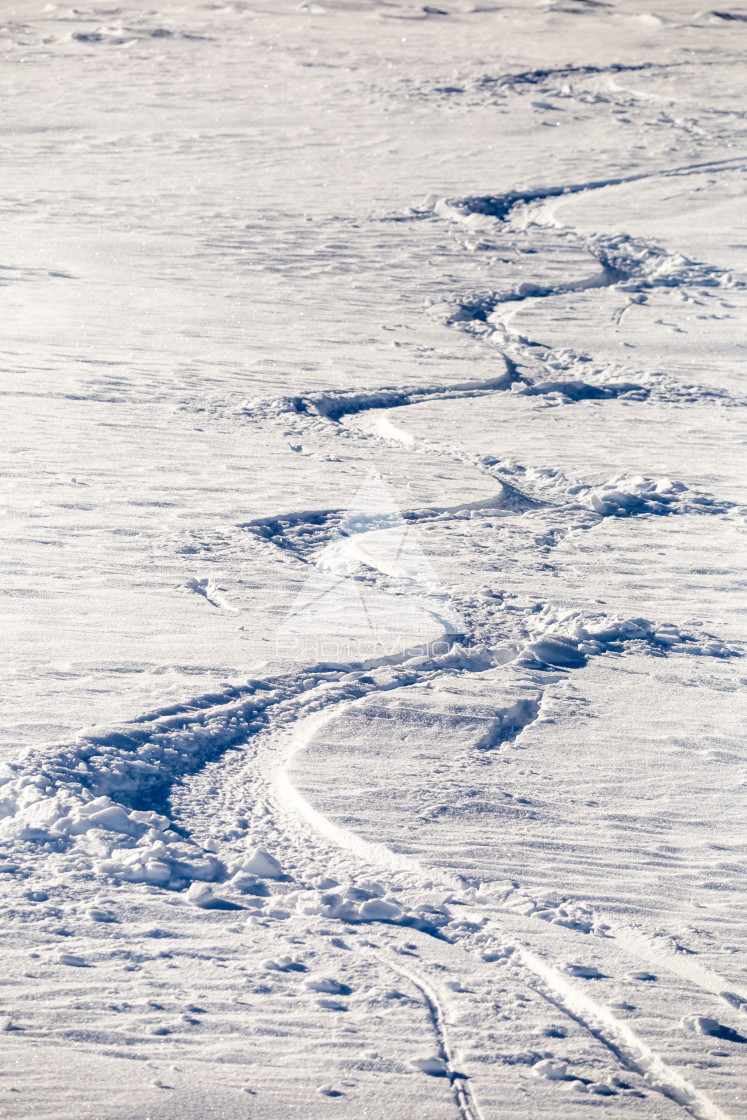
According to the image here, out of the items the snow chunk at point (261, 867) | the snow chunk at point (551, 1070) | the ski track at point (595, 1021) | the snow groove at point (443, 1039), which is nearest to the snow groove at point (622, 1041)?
the ski track at point (595, 1021)

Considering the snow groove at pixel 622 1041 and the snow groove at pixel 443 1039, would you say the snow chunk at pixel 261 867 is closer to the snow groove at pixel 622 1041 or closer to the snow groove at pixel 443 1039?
the snow groove at pixel 443 1039

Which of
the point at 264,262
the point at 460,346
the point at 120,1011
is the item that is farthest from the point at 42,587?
the point at 264,262

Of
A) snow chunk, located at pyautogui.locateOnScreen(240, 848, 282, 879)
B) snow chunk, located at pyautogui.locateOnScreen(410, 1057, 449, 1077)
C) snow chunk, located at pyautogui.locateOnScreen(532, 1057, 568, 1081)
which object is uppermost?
snow chunk, located at pyautogui.locateOnScreen(240, 848, 282, 879)

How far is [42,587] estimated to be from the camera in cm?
454

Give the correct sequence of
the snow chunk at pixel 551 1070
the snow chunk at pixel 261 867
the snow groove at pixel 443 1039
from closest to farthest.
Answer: the snow groove at pixel 443 1039, the snow chunk at pixel 551 1070, the snow chunk at pixel 261 867

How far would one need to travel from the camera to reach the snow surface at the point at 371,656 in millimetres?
2664

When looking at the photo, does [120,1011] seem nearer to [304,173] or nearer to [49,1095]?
[49,1095]

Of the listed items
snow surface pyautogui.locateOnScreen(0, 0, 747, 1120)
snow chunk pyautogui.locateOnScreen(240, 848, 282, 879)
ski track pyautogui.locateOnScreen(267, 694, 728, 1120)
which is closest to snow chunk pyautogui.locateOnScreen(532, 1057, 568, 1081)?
snow surface pyautogui.locateOnScreen(0, 0, 747, 1120)

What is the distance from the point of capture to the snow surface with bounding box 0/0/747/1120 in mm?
2664

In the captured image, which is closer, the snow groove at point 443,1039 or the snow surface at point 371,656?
the snow groove at point 443,1039

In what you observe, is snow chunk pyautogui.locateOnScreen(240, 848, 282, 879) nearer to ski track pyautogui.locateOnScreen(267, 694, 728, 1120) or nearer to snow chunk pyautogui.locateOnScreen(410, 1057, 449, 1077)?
ski track pyautogui.locateOnScreen(267, 694, 728, 1120)

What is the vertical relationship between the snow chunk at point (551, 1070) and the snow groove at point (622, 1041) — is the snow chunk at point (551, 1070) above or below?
above

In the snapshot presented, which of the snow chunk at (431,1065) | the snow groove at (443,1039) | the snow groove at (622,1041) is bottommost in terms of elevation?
the snow groove at (622,1041)

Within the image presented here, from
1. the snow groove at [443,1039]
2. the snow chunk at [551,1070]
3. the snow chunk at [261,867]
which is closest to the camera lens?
the snow groove at [443,1039]
